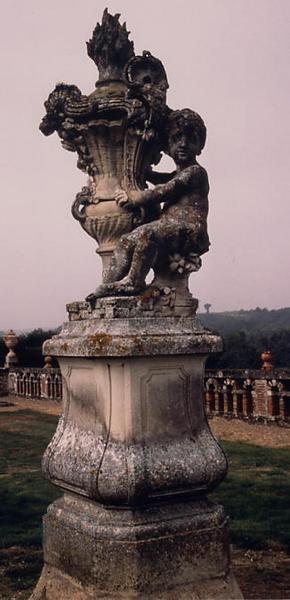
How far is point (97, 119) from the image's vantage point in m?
4.79

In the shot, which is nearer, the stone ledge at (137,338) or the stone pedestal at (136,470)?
the stone pedestal at (136,470)

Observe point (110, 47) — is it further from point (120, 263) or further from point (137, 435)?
point (137, 435)

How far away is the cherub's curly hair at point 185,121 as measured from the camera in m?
4.58

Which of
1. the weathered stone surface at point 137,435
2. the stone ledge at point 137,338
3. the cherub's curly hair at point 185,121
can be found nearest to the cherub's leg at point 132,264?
the stone ledge at point 137,338

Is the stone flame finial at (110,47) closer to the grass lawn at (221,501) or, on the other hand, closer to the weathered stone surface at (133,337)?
the weathered stone surface at (133,337)

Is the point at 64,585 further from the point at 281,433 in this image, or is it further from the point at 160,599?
the point at 281,433

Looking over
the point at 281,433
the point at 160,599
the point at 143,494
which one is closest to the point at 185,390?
the point at 143,494

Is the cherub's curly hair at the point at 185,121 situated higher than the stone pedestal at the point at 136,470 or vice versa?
the cherub's curly hair at the point at 185,121

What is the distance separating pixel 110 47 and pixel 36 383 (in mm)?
15006

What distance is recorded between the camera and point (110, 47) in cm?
493

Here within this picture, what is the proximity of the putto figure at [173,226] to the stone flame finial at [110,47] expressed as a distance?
737 mm

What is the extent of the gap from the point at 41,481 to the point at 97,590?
4.74 metres

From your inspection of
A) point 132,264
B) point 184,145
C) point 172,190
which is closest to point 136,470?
point 132,264

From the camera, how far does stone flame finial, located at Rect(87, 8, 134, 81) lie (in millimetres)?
4879
